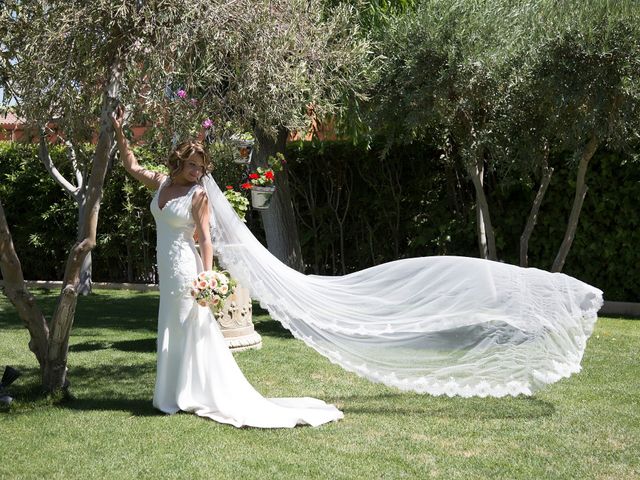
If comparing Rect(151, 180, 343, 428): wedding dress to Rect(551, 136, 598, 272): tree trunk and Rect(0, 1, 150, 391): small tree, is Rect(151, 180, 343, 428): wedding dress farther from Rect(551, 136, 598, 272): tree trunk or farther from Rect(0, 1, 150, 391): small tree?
Rect(551, 136, 598, 272): tree trunk

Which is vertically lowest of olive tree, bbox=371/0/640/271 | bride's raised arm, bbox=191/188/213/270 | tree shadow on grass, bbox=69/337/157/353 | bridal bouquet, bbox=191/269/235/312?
tree shadow on grass, bbox=69/337/157/353

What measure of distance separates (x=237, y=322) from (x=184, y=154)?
311cm

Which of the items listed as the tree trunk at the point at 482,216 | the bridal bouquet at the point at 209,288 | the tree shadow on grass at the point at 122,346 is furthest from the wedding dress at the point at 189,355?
the tree trunk at the point at 482,216

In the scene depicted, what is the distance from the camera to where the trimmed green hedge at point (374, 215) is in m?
12.1

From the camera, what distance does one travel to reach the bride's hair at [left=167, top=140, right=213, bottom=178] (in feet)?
21.2

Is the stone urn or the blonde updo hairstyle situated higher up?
the blonde updo hairstyle

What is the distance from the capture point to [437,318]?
6.66 metres

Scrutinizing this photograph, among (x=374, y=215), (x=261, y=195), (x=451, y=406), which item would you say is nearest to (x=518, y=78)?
(x=261, y=195)

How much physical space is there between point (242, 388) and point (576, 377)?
331 centimetres

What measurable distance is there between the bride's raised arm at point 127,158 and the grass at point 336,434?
182 centimetres

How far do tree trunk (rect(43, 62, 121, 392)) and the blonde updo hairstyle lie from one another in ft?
1.74

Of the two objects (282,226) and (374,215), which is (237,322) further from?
(374,215)

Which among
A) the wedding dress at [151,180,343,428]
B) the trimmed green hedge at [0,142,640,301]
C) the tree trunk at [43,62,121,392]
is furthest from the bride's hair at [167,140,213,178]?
the trimmed green hedge at [0,142,640,301]

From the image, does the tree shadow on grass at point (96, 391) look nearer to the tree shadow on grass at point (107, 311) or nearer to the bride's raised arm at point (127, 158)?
the bride's raised arm at point (127, 158)
